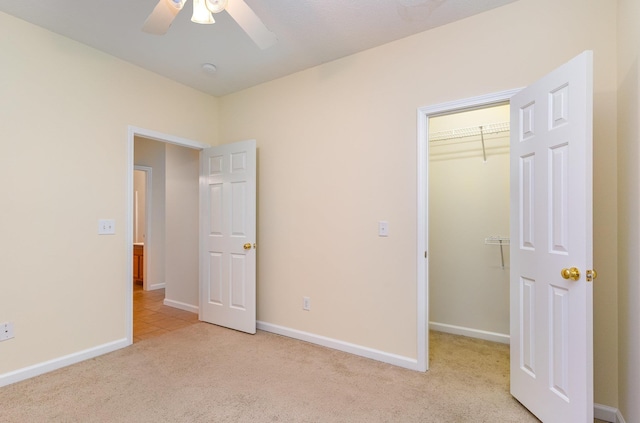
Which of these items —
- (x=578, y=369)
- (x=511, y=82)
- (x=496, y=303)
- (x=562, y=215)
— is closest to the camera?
(x=578, y=369)

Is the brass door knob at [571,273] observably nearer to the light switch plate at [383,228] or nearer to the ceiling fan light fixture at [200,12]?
the light switch plate at [383,228]

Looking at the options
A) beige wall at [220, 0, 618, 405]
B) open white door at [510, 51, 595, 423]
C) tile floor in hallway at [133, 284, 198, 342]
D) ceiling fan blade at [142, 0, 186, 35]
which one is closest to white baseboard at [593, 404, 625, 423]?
beige wall at [220, 0, 618, 405]

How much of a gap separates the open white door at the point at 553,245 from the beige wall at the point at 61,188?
124 inches

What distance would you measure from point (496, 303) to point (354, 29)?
2.77 metres

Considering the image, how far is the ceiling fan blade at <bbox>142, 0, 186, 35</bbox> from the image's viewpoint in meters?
1.55

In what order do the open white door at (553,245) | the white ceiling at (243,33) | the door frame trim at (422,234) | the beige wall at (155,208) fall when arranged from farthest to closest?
the beige wall at (155,208) < the door frame trim at (422,234) < the white ceiling at (243,33) < the open white door at (553,245)

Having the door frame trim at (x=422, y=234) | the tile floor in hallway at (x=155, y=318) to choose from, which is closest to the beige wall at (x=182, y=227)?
the tile floor in hallway at (x=155, y=318)

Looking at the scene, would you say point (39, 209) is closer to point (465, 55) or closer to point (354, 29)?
point (354, 29)

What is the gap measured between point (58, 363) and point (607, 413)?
12.3 feet

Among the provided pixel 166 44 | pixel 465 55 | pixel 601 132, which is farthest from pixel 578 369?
pixel 166 44

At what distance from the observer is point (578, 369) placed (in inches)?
59.8

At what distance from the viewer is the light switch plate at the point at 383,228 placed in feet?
8.36

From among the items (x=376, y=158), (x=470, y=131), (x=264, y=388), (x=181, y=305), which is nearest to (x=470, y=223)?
(x=470, y=131)

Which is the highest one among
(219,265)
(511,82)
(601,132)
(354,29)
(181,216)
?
(354,29)
